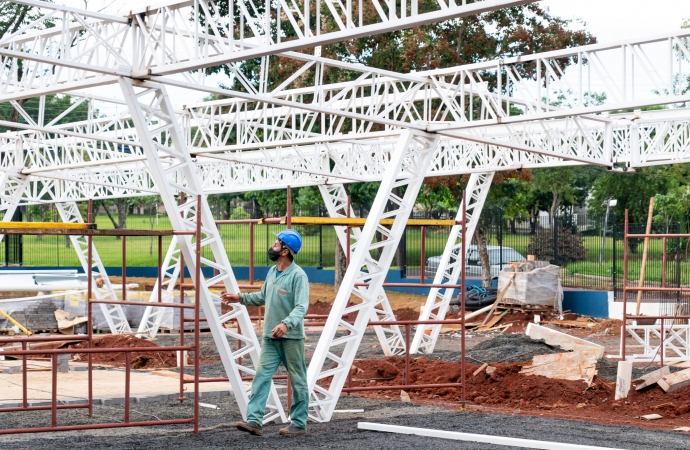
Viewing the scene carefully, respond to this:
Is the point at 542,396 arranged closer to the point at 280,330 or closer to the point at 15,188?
the point at 280,330

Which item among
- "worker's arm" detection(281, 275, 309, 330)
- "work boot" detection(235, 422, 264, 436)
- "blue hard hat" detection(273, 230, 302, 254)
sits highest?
"blue hard hat" detection(273, 230, 302, 254)

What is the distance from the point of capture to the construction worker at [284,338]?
1062 cm

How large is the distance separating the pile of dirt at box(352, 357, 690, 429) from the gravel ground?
4.44ft

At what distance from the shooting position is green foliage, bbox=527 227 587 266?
1347 inches

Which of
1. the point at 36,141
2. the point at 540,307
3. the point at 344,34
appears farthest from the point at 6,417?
the point at 540,307

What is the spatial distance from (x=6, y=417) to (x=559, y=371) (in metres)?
8.35

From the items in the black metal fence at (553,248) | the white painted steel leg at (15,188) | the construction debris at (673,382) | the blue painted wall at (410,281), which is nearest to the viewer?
the construction debris at (673,382)

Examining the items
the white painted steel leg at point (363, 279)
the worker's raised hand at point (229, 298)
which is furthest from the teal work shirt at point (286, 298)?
the white painted steel leg at point (363, 279)

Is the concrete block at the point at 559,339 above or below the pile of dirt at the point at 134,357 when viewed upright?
above

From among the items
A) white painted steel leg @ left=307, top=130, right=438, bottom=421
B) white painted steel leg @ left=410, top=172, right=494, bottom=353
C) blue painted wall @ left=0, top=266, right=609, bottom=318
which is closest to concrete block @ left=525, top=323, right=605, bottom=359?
white painted steel leg @ left=410, top=172, right=494, bottom=353

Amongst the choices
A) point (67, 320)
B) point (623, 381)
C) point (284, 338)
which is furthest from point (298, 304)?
point (67, 320)

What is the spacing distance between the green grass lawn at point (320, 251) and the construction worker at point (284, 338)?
2410 centimetres

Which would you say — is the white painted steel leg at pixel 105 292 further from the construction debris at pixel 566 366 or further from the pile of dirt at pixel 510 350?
the construction debris at pixel 566 366

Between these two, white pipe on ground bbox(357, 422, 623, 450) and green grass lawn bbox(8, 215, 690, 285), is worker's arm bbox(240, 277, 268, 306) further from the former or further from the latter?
green grass lawn bbox(8, 215, 690, 285)
